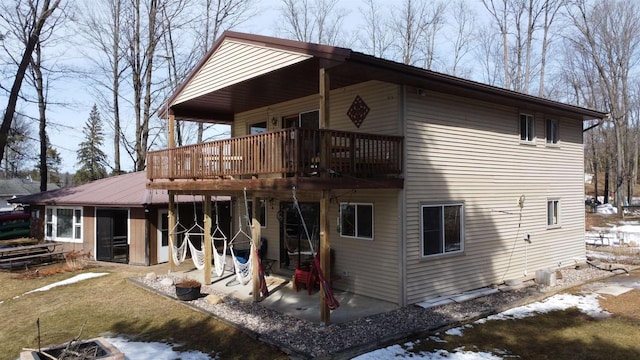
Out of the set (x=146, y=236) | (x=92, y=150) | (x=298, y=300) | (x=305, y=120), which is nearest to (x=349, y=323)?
(x=298, y=300)

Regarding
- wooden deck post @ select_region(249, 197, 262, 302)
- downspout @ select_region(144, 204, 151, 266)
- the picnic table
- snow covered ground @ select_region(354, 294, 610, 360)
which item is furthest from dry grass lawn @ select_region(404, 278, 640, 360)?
the picnic table

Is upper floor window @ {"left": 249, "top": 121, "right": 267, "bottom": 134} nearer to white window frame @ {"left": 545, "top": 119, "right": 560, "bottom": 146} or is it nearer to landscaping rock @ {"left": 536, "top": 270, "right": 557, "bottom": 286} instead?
white window frame @ {"left": 545, "top": 119, "right": 560, "bottom": 146}

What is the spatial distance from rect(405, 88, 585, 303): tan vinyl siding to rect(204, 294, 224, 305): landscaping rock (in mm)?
4337

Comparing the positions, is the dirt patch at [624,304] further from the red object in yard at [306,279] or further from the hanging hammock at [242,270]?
the hanging hammock at [242,270]

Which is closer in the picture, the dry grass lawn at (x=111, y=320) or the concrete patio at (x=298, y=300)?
the dry grass lawn at (x=111, y=320)

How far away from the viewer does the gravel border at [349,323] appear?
727 cm

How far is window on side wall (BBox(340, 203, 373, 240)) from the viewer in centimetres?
1056

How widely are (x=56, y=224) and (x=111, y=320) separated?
1069 cm

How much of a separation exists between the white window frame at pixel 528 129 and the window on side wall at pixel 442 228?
3815 mm

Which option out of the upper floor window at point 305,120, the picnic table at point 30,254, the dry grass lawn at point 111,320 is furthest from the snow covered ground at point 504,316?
the picnic table at point 30,254

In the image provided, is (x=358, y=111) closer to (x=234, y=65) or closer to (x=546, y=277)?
(x=234, y=65)

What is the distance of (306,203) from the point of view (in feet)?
41.6

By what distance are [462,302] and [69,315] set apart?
877 centimetres

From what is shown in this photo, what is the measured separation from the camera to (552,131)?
1407 centimetres
